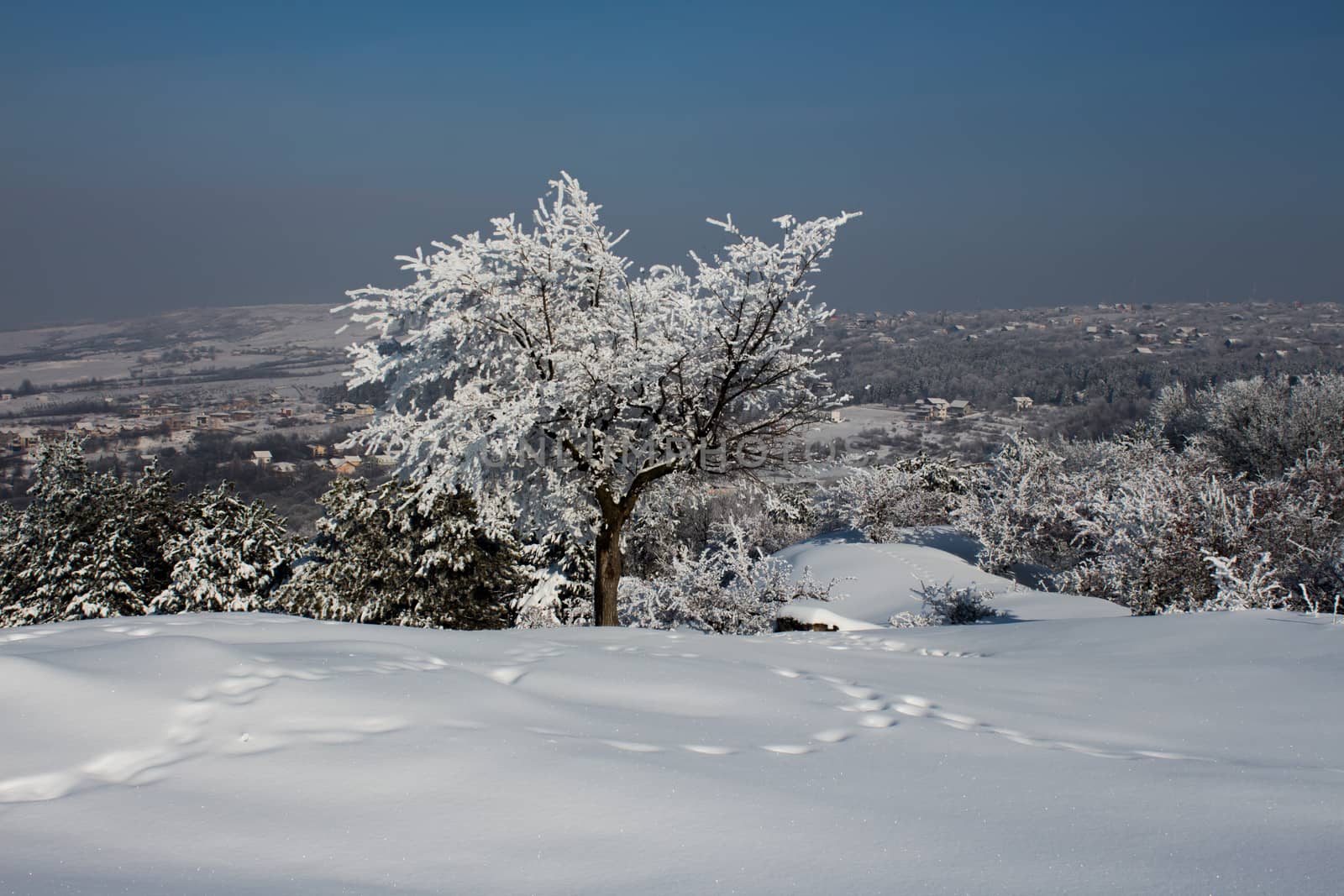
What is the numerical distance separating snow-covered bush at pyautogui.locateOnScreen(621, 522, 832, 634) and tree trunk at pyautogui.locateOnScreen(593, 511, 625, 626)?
158cm

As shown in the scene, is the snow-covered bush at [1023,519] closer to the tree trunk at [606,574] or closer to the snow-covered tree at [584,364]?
the snow-covered tree at [584,364]

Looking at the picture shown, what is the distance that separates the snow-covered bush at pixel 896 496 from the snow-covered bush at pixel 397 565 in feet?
33.0

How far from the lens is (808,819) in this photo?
2.77m

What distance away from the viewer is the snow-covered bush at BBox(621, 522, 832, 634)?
13.0 metres

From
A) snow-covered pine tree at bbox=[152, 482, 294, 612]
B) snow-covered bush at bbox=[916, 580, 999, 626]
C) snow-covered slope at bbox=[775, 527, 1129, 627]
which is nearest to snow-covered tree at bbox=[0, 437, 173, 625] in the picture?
snow-covered pine tree at bbox=[152, 482, 294, 612]

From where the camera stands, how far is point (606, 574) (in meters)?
11.5

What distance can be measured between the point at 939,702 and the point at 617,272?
7489mm

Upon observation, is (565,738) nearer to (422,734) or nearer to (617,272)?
(422,734)

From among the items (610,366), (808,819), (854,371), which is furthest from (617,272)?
(854,371)

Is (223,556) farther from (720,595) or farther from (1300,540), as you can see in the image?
(1300,540)

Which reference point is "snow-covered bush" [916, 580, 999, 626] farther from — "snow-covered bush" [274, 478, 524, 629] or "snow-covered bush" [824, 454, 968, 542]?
"snow-covered bush" [274, 478, 524, 629]

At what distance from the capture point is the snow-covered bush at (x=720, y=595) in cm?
1295

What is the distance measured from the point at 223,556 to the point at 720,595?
1707cm

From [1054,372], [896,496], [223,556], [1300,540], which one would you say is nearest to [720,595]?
[1300,540]
